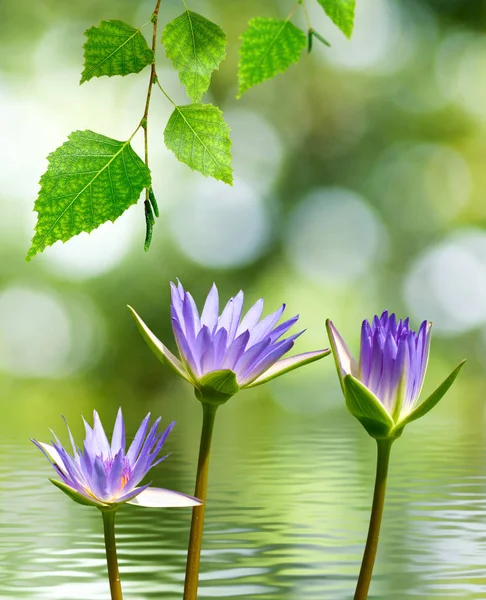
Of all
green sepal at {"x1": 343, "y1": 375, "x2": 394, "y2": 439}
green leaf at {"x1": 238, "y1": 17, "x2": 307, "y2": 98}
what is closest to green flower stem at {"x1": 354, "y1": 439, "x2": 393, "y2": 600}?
green sepal at {"x1": 343, "y1": 375, "x2": 394, "y2": 439}

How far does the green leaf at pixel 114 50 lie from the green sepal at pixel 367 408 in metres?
0.09

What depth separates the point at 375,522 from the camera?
0.24 meters

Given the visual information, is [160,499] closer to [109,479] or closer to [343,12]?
[109,479]

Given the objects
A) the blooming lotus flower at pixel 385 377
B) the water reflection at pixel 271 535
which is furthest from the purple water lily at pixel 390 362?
the water reflection at pixel 271 535

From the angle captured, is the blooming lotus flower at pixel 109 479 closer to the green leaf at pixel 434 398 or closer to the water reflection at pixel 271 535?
the green leaf at pixel 434 398

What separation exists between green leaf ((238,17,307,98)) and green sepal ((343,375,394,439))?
88 mm

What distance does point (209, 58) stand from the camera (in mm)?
237

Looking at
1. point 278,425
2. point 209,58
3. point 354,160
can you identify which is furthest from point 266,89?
point 209,58

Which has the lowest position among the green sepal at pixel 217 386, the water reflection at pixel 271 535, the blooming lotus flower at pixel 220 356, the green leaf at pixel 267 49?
the water reflection at pixel 271 535

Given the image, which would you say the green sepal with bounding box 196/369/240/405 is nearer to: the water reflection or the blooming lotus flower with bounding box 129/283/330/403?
the blooming lotus flower with bounding box 129/283/330/403

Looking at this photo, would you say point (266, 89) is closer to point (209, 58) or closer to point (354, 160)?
point (354, 160)

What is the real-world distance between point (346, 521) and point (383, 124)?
9.04 ft

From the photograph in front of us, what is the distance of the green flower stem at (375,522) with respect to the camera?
0.79 feet

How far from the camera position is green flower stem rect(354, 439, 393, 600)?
0.79ft
